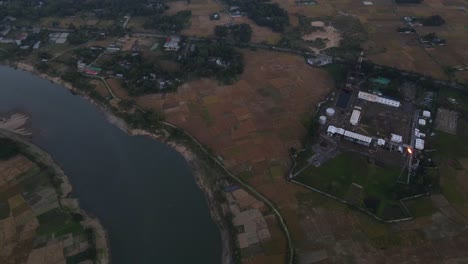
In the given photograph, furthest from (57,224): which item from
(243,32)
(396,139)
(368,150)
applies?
(243,32)

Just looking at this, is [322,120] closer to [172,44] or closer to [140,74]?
[140,74]

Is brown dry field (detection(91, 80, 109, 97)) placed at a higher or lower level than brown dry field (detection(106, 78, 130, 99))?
lower

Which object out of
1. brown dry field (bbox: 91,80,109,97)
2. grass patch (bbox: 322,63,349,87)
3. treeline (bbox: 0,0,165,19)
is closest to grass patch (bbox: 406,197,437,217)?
grass patch (bbox: 322,63,349,87)

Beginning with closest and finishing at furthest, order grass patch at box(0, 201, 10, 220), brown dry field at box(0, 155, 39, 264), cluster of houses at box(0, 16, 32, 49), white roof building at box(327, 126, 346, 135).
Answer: brown dry field at box(0, 155, 39, 264) → grass patch at box(0, 201, 10, 220) → white roof building at box(327, 126, 346, 135) → cluster of houses at box(0, 16, 32, 49)

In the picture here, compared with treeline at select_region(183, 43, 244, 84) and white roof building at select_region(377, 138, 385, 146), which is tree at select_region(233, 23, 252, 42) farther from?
white roof building at select_region(377, 138, 385, 146)

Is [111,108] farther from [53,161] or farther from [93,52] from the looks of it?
[93,52]

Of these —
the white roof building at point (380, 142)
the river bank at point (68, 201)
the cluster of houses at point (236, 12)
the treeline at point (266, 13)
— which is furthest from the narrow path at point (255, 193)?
the cluster of houses at point (236, 12)
